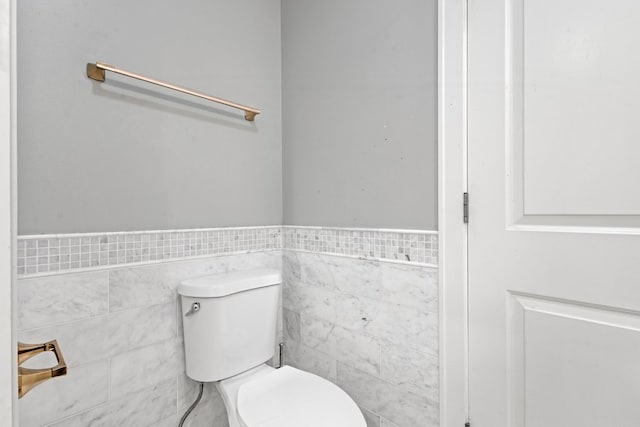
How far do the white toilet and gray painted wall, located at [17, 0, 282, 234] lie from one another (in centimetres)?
31

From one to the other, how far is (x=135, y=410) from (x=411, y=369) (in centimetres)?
→ 94

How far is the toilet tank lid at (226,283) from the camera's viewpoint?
3.79 feet

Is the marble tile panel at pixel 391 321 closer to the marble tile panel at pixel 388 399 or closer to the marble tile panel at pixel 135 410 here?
the marble tile panel at pixel 388 399

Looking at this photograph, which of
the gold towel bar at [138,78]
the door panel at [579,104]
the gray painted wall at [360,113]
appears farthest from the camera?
the gray painted wall at [360,113]

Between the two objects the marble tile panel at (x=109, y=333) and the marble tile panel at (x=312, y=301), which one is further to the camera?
the marble tile panel at (x=312, y=301)

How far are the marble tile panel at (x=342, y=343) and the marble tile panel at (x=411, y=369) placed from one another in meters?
0.04

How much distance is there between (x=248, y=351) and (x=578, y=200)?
115cm

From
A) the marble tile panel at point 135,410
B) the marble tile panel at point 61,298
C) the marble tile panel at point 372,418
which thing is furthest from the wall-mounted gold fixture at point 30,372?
the marble tile panel at point 372,418

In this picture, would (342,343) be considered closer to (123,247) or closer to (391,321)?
(391,321)

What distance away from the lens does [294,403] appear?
1066mm

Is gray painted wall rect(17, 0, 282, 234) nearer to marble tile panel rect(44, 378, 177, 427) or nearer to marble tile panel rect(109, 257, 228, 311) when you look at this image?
marble tile panel rect(109, 257, 228, 311)

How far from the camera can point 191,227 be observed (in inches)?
50.9

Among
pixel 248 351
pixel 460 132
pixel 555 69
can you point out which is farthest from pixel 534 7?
pixel 248 351

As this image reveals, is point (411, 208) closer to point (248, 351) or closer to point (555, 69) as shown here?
point (555, 69)
